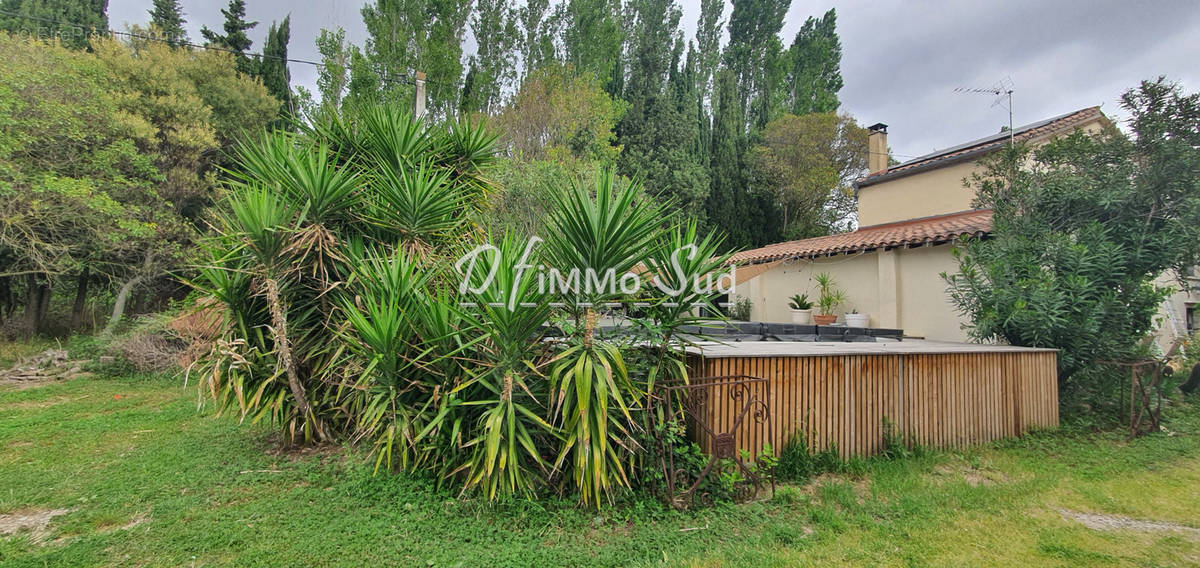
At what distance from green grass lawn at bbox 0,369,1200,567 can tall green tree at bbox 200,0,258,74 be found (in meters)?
29.3

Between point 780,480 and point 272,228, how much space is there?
6.54 metres

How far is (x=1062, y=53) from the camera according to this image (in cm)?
1475

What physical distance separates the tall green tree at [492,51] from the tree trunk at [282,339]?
77.1ft

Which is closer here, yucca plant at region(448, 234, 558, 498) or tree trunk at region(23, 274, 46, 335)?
yucca plant at region(448, 234, 558, 498)

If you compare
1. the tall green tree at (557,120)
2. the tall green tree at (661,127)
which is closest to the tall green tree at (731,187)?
the tall green tree at (661,127)

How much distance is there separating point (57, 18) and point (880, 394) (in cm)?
3636

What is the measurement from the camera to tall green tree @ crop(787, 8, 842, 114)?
37250 millimetres

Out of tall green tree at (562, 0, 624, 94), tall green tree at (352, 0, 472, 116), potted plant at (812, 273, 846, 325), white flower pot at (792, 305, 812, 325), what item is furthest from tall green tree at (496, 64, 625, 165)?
potted plant at (812, 273, 846, 325)

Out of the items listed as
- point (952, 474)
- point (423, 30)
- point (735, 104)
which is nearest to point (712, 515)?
point (952, 474)

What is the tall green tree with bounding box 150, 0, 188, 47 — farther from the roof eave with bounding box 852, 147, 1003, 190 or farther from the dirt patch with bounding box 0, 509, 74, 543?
the roof eave with bounding box 852, 147, 1003, 190

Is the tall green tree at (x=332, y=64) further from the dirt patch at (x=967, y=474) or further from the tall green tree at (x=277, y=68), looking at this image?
the dirt patch at (x=967, y=474)

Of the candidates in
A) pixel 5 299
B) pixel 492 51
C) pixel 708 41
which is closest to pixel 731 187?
pixel 708 41

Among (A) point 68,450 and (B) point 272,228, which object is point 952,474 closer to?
(B) point 272,228

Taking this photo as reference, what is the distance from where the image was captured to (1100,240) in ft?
28.5
